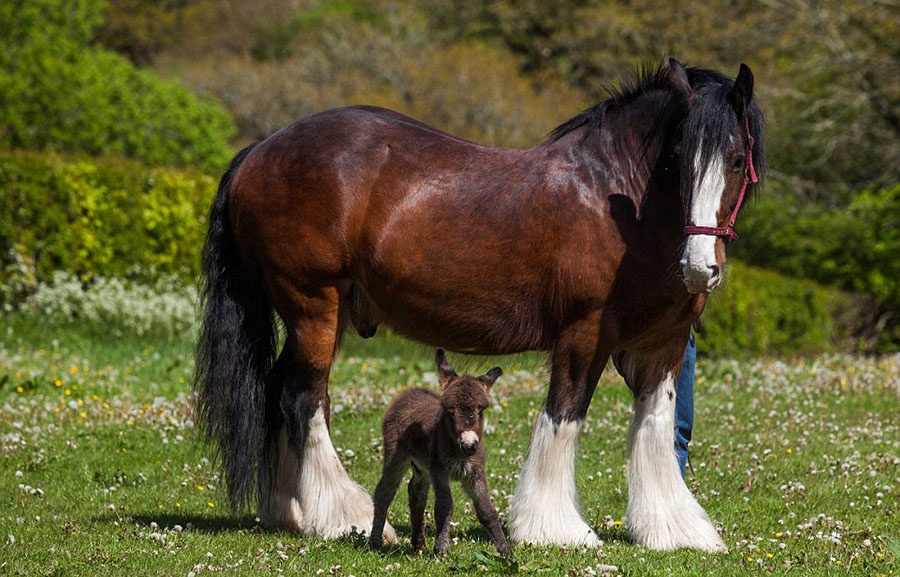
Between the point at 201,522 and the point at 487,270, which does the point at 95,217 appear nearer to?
the point at 201,522

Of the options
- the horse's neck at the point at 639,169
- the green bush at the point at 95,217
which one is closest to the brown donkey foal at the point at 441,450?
the horse's neck at the point at 639,169

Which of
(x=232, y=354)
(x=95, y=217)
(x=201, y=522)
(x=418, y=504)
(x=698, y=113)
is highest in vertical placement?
(x=698, y=113)

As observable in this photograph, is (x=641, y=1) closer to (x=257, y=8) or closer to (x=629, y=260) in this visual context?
(x=257, y=8)

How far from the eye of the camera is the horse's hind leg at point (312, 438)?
618cm

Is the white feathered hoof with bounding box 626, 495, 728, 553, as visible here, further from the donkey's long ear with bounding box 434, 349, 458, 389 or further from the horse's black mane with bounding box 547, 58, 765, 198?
the horse's black mane with bounding box 547, 58, 765, 198

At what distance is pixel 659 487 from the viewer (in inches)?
239

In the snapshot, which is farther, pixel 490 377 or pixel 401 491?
pixel 401 491

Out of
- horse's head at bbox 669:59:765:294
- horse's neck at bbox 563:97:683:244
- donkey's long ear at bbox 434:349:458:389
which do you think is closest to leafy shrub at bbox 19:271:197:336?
donkey's long ear at bbox 434:349:458:389

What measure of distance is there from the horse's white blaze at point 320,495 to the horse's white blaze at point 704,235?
227cm

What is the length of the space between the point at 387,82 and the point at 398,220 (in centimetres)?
2484

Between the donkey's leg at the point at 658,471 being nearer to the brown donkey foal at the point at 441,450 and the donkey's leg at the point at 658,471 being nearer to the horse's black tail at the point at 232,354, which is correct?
the brown donkey foal at the point at 441,450

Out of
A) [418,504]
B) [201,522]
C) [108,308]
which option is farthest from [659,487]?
[108,308]

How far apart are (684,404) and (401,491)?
209 centimetres

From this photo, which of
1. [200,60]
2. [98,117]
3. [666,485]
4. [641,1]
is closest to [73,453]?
[666,485]
